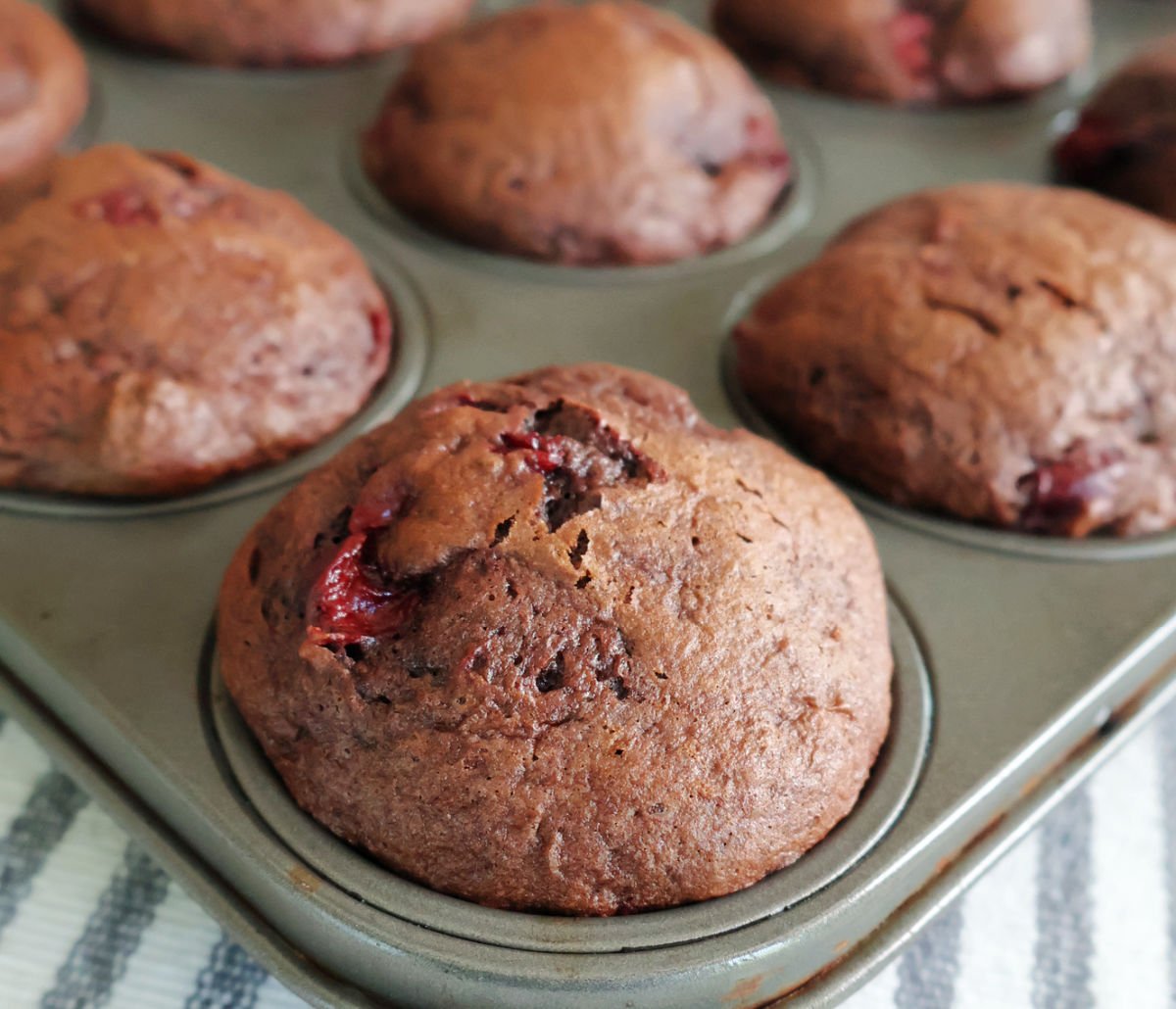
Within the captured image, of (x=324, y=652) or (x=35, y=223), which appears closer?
(x=324, y=652)

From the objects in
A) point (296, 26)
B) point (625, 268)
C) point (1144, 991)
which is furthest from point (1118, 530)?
point (296, 26)

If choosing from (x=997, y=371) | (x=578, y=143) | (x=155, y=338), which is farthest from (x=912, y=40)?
(x=155, y=338)

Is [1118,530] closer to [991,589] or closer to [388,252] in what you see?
[991,589]

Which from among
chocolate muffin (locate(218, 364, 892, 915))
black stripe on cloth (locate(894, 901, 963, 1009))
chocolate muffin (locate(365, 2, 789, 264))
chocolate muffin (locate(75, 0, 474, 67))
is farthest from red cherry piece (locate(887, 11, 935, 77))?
black stripe on cloth (locate(894, 901, 963, 1009))

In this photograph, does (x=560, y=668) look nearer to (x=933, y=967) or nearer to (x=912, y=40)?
(x=933, y=967)

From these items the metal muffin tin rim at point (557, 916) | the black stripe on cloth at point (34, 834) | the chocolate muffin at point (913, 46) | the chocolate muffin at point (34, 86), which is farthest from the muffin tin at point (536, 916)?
the chocolate muffin at point (913, 46)

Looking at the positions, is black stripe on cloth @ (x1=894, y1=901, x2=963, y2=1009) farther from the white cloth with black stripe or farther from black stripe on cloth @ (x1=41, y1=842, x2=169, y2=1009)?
black stripe on cloth @ (x1=41, y1=842, x2=169, y2=1009)
